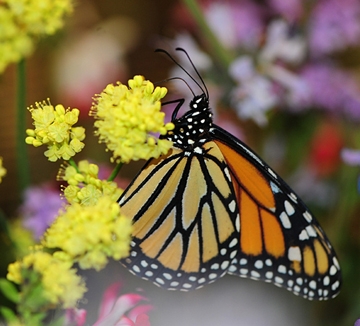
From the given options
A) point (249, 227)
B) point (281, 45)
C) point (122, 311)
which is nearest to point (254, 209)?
point (249, 227)

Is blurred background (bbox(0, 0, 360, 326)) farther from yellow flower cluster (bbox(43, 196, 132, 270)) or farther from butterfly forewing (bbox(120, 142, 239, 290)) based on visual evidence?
yellow flower cluster (bbox(43, 196, 132, 270))

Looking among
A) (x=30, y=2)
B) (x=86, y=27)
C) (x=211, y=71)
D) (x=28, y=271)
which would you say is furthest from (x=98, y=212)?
(x=86, y=27)

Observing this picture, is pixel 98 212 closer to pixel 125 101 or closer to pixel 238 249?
pixel 125 101

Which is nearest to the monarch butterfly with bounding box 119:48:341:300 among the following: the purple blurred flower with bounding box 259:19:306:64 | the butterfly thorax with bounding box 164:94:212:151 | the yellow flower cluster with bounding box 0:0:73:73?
the butterfly thorax with bounding box 164:94:212:151

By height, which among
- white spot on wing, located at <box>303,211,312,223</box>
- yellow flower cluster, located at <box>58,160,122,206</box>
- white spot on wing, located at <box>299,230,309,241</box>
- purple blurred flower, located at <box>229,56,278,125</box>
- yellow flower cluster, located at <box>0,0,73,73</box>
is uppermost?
yellow flower cluster, located at <box>0,0,73,73</box>

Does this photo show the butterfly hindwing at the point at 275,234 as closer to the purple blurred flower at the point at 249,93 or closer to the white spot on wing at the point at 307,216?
the white spot on wing at the point at 307,216

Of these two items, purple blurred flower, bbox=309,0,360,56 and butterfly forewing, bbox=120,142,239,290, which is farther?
purple blurred flower, bbox=309,0,360,56
